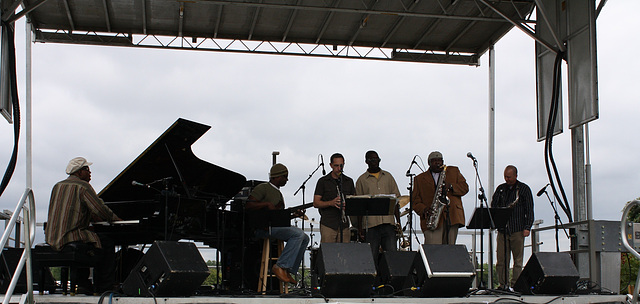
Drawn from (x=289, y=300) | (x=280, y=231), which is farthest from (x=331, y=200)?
(x=289, y=300)

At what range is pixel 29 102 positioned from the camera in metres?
10.7

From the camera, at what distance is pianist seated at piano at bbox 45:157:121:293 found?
6875mm

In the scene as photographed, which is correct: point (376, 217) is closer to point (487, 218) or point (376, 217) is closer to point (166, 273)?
point (487, 218)

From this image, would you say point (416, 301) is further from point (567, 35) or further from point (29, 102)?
point (29, 102)

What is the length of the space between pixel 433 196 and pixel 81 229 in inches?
156

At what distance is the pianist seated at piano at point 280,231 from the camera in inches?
318

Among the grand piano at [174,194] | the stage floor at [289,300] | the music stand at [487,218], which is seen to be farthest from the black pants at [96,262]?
the music stand at [487,218]

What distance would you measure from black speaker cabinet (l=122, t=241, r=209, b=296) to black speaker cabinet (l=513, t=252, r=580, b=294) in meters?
3.22

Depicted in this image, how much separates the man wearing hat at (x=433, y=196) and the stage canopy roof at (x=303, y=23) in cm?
271

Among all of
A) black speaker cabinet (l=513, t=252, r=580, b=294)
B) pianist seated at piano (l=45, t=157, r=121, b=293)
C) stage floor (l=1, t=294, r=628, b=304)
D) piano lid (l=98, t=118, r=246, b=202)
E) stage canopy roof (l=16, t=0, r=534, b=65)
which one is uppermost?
stage canopy roof (l=16, t=0, r=534, b=65)

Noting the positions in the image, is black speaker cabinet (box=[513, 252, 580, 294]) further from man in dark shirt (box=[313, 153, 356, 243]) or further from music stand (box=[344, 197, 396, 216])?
man in dark shirt (box=[313, 153, 356, 243])

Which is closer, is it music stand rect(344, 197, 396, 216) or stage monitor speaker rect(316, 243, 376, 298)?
stage monitor speaker rect(316, 243, 376, 298)

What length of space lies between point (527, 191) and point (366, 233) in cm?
243

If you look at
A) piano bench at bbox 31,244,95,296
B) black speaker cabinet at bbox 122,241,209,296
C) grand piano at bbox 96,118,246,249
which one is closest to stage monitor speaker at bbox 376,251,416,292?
grand piano at bbox 96,118,246,249
